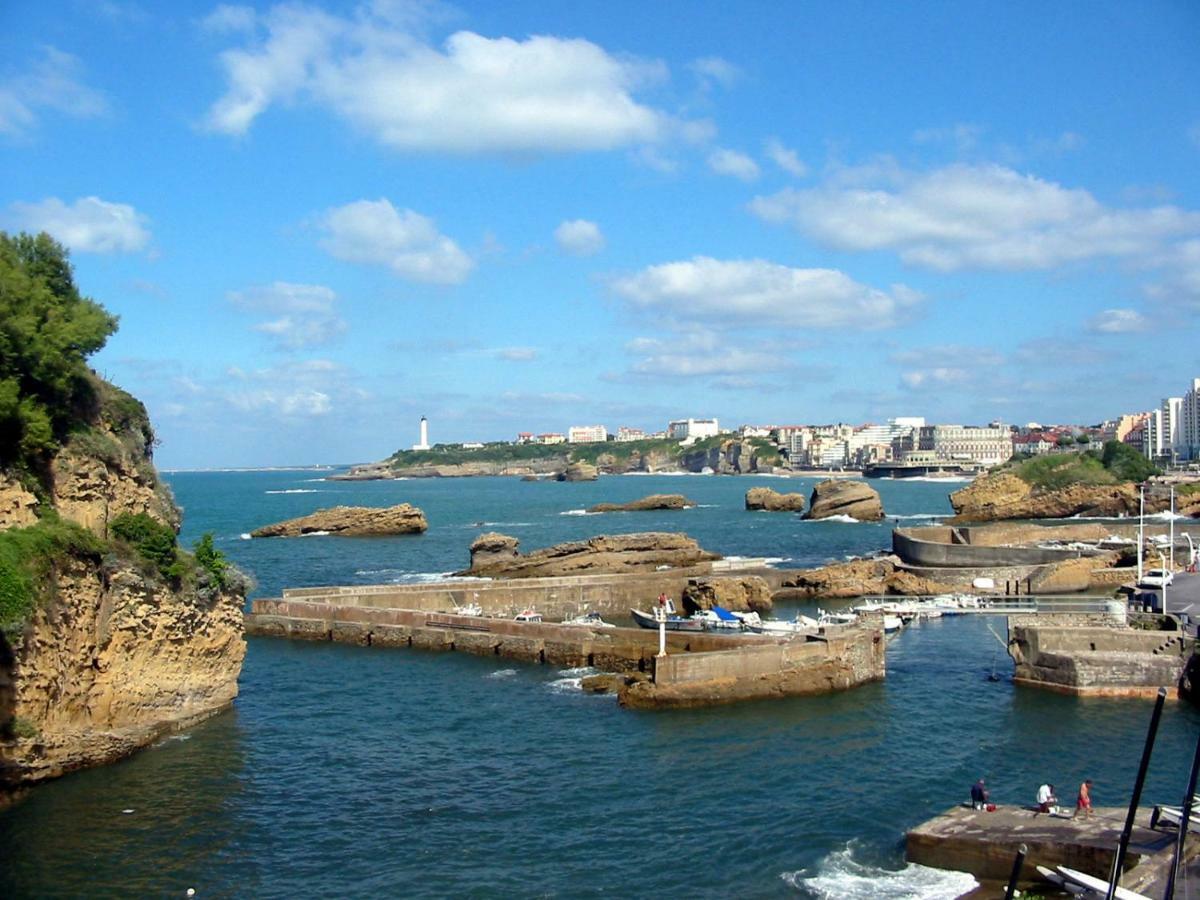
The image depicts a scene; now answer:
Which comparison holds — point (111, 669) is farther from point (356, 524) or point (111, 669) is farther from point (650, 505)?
point (650, 505)

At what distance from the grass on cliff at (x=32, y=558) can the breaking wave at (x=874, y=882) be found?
16.1m

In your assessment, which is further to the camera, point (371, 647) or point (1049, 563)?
point (1049, 563)

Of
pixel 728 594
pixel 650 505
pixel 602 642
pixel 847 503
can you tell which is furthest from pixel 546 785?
pixel 650 505

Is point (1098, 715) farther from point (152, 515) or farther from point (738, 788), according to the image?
point (152, 515)

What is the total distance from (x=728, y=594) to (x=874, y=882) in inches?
1157

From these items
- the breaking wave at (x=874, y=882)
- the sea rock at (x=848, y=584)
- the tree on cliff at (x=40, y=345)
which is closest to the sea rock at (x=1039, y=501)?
the sea rock at (x=848, y=584)

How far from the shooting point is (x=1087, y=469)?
115000mm

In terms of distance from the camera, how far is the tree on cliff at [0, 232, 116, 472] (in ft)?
79.2

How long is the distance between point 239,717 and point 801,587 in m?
32.2

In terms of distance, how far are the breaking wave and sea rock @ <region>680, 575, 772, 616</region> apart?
1071 inches

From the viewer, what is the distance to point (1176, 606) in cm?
3725

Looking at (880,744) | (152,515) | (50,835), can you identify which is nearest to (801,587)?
(880,744)

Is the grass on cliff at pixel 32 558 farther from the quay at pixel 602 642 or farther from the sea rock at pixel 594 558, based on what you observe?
the sea rock at pixel 594 558

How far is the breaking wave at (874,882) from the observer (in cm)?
1781
